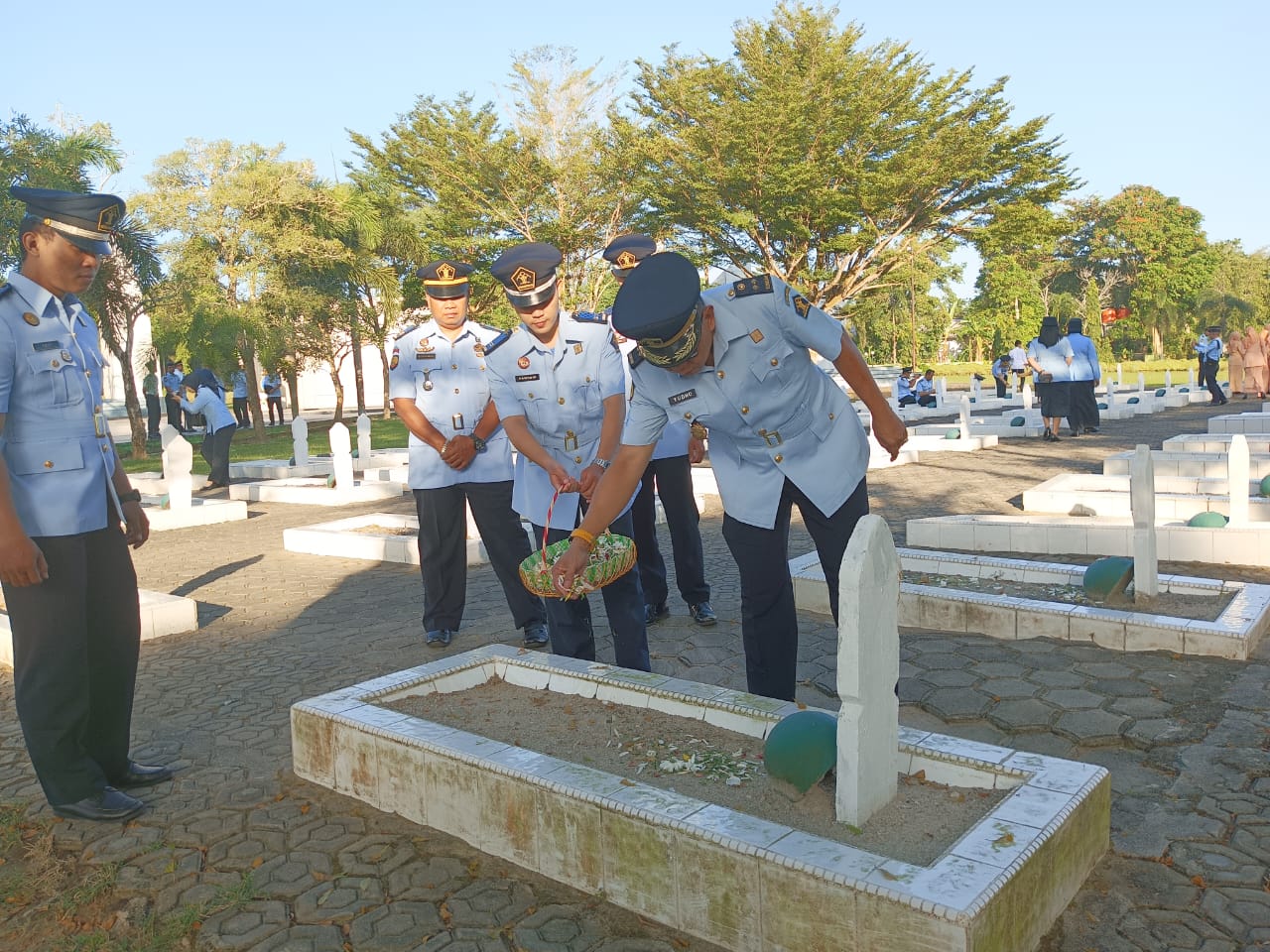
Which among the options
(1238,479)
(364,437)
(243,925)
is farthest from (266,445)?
(243,925)

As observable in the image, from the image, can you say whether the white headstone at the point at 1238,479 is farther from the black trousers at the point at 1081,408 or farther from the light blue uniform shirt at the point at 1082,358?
the black trousers at the point at 1081,408

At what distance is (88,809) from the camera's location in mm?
3758

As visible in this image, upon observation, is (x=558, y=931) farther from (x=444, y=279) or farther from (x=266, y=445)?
(x=266, y=445)

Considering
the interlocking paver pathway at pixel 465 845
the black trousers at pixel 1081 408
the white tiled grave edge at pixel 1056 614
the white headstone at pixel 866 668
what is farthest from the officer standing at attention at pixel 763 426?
the black trousers at pixel 1081 408

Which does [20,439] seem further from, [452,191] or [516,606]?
[452,191]

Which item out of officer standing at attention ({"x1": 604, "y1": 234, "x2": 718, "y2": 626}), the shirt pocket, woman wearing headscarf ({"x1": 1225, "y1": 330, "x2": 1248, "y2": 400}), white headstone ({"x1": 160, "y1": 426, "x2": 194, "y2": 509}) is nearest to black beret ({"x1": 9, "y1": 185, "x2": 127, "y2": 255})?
the shirt pocket

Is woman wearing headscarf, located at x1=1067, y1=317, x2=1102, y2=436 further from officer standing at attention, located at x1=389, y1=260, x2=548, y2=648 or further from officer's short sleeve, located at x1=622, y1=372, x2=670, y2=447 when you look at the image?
officer's short sleeve, located at x1=622, y1=372, x2=670, y2=447

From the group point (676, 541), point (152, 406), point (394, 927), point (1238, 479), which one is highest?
point (152, 406)

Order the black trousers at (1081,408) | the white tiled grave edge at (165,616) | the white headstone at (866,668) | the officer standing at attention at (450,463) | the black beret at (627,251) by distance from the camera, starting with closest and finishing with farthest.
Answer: the white headstone at (866,668) → the black beret at (627,251) → the officer standing at attention at (450,463) → the white tiled grave edge at (165,616) → the black trousers at (1081,408)

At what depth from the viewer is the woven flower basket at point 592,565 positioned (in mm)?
4043

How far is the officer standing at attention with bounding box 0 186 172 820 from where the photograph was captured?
3682 mm

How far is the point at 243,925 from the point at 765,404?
2.40 m

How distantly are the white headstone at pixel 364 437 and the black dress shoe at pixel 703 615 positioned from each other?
1050 centimetres

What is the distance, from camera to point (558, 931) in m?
2.91
